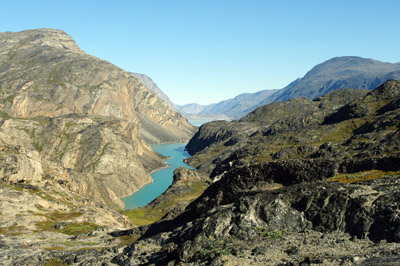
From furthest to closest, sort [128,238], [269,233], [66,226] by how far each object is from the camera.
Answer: [66,226], [128,238], [269,233]

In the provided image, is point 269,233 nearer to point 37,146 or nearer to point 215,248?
point 215,248

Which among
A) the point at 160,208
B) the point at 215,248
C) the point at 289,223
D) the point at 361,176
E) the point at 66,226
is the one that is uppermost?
the point at 361,176

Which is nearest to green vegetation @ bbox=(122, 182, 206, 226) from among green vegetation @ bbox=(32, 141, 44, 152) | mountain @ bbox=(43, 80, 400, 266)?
A: mountain @ bbox=(43, 80, 400, 266)

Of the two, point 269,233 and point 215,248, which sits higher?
point 269,233

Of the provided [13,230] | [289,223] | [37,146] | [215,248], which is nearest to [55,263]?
[215,248]

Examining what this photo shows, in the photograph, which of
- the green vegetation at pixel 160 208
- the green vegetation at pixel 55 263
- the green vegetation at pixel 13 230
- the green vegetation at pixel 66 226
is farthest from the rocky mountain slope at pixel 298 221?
the green vegetation at pixel 160 208

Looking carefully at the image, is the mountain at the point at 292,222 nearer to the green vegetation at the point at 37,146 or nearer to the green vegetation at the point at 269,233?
the green vegetation at the point at 269,233

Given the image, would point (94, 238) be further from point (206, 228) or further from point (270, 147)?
point (270, 147)
